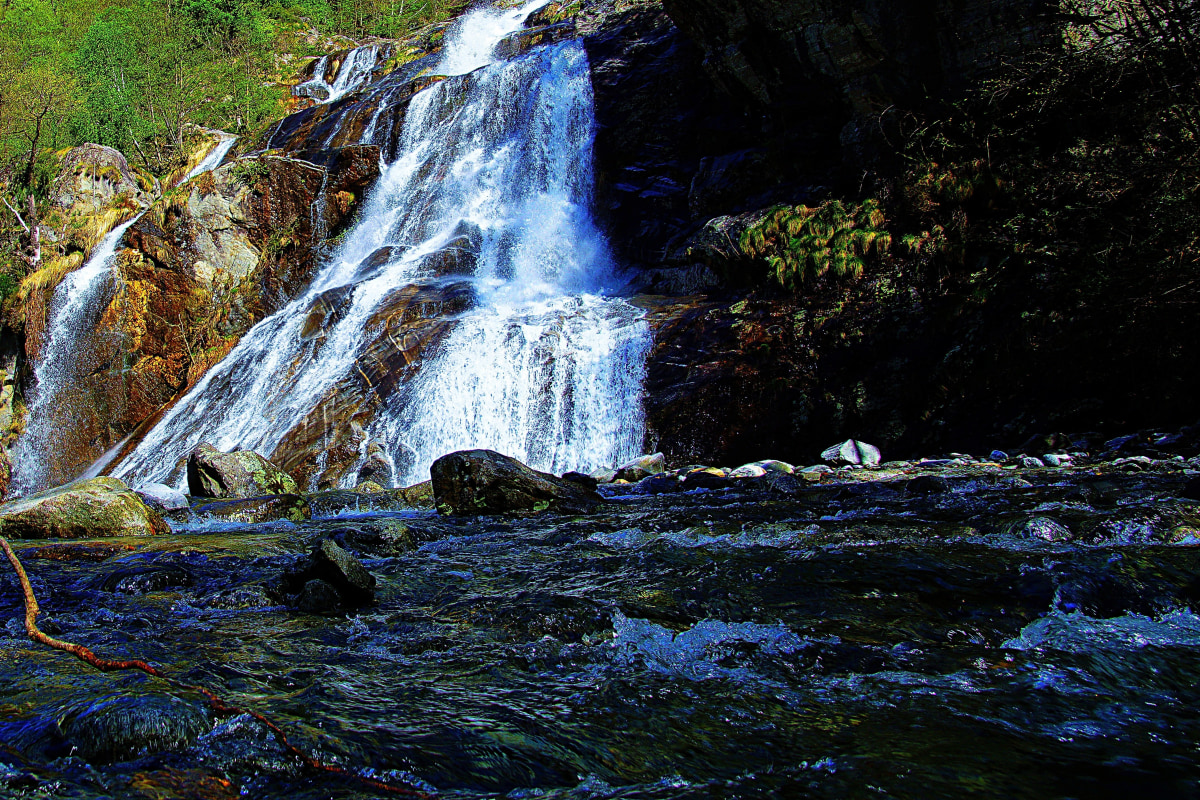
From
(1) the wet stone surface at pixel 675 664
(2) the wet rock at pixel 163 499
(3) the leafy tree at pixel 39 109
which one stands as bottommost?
(1) the wet stone surface at pixel 675 664

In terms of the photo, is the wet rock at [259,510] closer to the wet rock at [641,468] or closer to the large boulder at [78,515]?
the large boulder at [78,515]

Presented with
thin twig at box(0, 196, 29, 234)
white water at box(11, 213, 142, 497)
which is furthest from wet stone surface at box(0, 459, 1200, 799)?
thin twig at box(0, 196, 29, 234)

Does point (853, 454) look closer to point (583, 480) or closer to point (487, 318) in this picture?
point (583, 480)

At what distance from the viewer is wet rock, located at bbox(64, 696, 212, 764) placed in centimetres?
236

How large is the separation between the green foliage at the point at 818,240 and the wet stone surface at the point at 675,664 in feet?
23.3

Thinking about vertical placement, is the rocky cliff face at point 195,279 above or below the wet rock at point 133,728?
above

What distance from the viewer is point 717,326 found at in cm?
1338

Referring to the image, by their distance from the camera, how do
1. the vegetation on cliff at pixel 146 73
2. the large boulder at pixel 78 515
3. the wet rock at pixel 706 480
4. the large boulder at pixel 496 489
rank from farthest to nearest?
the vegetation on cliff at pixel 146 73, the wet rock at pixel 706 480, the large boulder at pixel 496 489, the large boulder at pixel 78 515

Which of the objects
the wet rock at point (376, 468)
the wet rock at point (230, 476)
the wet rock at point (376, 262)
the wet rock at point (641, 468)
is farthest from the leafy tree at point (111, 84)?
the wet rock at point (641, 468)

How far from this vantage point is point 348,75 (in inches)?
1286

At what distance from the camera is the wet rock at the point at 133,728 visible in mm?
2361

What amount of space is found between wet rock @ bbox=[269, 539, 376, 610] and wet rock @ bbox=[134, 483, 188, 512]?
6.34 m

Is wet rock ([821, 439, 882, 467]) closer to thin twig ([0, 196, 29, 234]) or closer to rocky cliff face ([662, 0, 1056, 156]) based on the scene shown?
rocky cliff face ([662, 0, 1056, 156])

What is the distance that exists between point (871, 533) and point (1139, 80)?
9.83 metres
